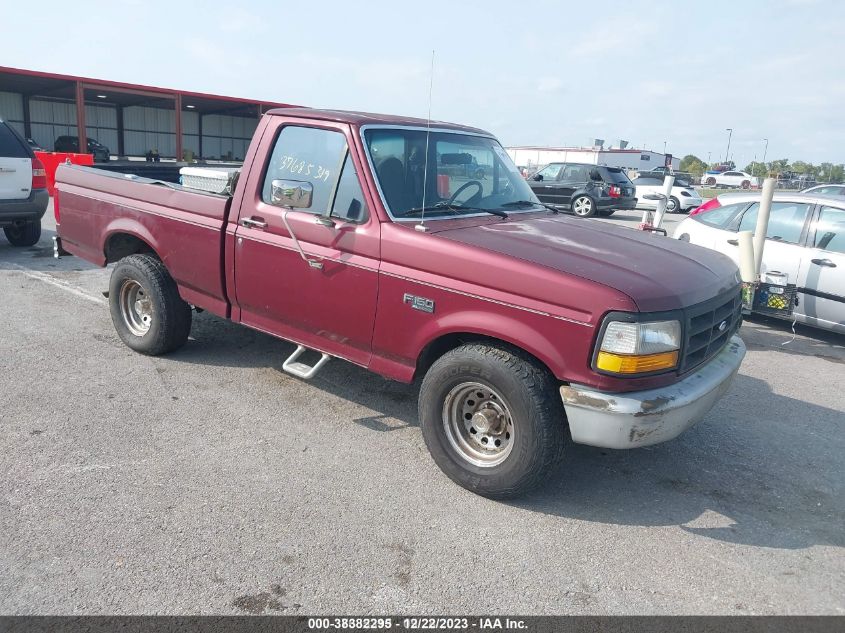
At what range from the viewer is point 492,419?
367cm

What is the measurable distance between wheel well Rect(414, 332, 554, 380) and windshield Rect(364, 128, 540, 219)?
0.79 meters

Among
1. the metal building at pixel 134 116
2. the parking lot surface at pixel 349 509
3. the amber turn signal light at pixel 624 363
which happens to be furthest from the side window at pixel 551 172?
the amber turn signal light at pixel 624 363

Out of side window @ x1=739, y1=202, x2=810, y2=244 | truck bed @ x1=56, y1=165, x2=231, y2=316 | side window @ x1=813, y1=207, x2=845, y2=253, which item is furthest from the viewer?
side window @ x1=739, y1=202, x2=810, y2=244

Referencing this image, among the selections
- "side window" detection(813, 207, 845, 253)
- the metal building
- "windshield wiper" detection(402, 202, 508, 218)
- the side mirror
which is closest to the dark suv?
"side window" detection(813, 207, 845, 253)

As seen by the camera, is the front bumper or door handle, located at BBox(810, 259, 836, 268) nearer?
the front bumper

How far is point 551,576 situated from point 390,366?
1.50m

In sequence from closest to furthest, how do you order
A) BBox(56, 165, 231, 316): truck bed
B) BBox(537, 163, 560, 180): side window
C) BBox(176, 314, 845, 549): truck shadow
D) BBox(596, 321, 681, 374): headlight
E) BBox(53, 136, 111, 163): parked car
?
BBox(596, 321, 681, 374): headlight, BBox(176, 314, 845, 549): truck shadow, BBox(56, 165, 231, 316): truck bed, BBox(537, 163, 560, 180): side window, BBox(53, 136, 111, 163): parked car

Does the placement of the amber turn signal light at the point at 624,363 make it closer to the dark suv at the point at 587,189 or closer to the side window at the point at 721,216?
the side window at the point at 721,216

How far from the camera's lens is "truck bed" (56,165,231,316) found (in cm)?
480

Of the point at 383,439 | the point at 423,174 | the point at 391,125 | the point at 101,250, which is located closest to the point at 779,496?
the point at 383,439

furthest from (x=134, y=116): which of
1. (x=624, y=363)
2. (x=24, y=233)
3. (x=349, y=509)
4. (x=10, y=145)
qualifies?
(x=624, y=363)

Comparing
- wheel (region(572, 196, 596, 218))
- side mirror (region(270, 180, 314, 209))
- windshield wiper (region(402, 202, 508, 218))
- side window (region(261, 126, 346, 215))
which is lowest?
wheel (region(572, 196, 596, 218))

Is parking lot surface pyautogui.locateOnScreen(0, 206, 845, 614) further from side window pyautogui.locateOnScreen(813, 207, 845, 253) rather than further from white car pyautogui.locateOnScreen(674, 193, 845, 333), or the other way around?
side window pyautogui.locateOnScreen(813, 207, 845, 253)

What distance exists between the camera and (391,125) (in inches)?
173
